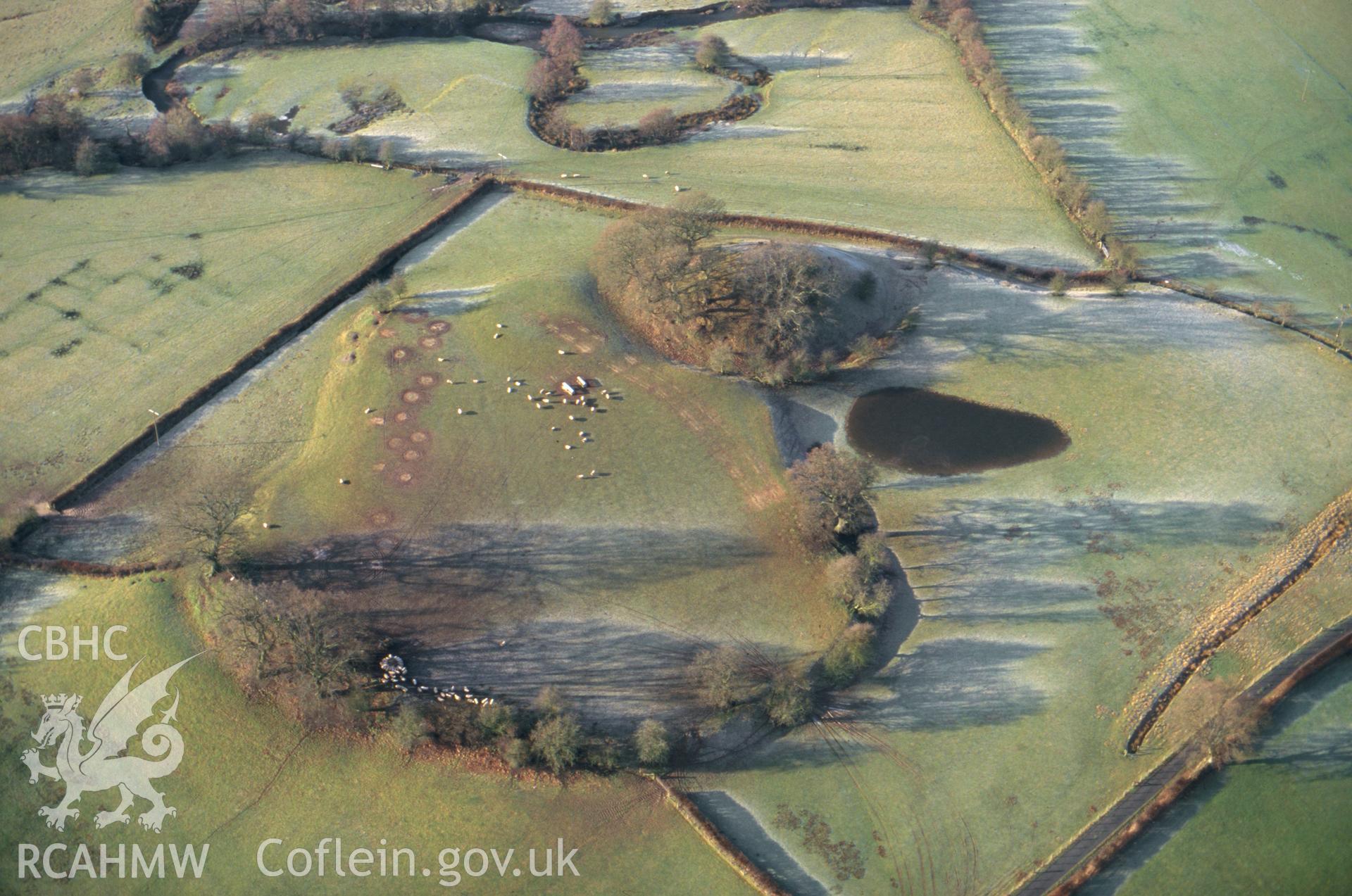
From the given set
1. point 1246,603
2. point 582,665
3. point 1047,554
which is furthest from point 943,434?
point 582,665

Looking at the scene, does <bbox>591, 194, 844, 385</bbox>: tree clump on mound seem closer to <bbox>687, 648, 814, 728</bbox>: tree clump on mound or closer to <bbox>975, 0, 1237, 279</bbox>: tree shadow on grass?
<bbox>687, 648, 814, 728</bbox>: tree clump on mound

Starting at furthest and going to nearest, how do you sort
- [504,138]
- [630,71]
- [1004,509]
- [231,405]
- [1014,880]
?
[630,71] → [504,138] → [231,405] → [1004,509] → [1014,880]

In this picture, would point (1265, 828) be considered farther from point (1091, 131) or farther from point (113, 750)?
point (1091, 131)

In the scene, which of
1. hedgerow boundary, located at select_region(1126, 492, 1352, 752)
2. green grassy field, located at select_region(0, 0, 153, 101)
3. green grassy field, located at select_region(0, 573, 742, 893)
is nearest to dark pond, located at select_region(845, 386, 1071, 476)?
hedgerow boundary, located at select_region(1126, 492, 1352, 752)

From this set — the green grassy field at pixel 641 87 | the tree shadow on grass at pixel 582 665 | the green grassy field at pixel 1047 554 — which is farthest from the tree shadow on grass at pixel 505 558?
the green grassy field at pixel 641 87

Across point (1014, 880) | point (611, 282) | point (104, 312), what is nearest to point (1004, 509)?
point (1014, 880)

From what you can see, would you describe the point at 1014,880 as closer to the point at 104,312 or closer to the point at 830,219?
the point at 830,219
